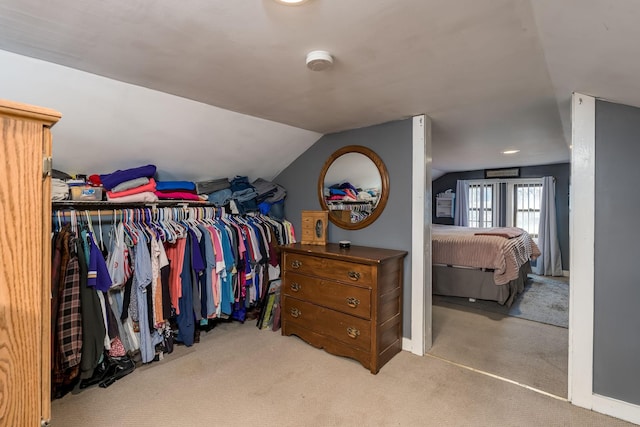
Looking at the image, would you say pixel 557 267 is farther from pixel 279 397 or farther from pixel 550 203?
pixel 279 397

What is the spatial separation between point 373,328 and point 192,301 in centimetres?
157

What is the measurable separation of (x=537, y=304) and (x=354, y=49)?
4.17 m

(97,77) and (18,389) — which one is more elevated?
(97,77)

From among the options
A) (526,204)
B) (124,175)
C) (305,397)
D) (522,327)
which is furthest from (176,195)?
(526,204)

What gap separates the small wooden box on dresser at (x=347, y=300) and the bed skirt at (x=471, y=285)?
171cm

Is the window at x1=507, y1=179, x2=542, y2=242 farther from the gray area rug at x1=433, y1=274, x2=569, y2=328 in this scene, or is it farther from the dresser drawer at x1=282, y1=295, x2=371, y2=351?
the dresser drawer at x1=282, y1=295, x2=371, y2=351

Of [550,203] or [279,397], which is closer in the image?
[279,397]

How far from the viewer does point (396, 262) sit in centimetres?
264

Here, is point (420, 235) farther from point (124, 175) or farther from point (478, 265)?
point (124, 175)

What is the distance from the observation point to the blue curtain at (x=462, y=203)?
6.74 metres

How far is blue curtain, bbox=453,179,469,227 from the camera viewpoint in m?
6.74

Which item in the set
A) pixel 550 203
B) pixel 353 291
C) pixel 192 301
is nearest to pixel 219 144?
pixel 192 301

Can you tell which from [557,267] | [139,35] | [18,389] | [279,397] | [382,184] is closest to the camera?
[18,389]

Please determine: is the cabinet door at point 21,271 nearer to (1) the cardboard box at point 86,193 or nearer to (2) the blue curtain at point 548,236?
(1) the cardboard box at point 86,193
